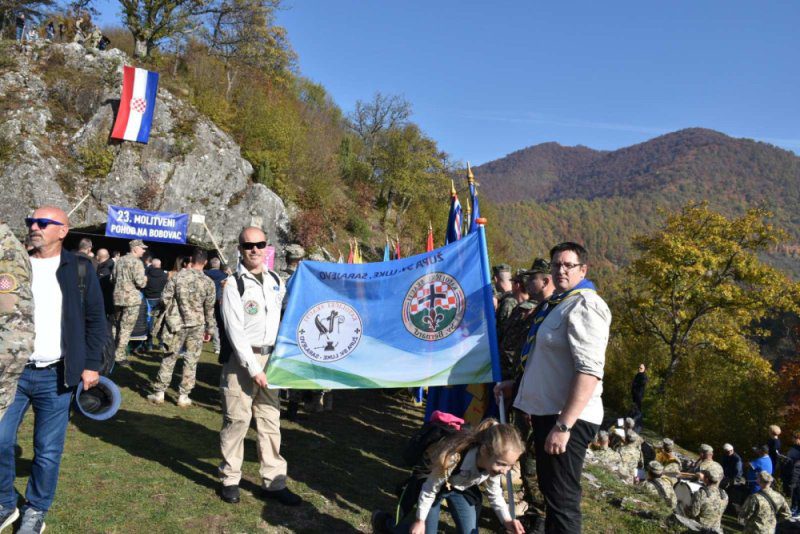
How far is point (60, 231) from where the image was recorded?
3369 mm

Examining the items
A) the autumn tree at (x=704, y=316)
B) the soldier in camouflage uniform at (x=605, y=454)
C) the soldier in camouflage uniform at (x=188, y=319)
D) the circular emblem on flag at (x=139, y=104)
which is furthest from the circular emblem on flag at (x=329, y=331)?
the autumn tree at (x=704, y=316)

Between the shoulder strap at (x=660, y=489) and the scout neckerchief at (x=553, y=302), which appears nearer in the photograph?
the scout neckerchief at (x=553, y=302)

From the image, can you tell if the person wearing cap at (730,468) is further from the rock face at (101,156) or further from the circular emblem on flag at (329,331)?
the rock face at (101,156)

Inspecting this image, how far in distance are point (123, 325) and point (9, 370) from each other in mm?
6886

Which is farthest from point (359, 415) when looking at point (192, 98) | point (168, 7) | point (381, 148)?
point (381, 148)

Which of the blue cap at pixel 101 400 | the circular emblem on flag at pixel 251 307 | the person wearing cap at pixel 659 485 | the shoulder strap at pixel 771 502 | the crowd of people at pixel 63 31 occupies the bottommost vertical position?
the person wearing cap at pixel 659 485

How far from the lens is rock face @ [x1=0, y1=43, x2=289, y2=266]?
20.2 meters

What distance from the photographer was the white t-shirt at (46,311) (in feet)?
10.7

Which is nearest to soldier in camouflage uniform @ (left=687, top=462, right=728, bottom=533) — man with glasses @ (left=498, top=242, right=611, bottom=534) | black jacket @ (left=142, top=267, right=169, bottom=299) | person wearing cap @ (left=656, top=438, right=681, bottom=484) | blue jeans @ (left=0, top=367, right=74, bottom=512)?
person wearing cap @ (left=656, top=438, right=681, bottom=484)

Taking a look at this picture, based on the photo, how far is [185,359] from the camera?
7562 millimetres

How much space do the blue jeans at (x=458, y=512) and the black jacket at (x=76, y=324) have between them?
7.82 feet

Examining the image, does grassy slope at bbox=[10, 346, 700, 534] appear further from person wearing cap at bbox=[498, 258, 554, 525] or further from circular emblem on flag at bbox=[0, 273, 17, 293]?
circular emblem on flag at bbox=[0, 273, 17, 293]

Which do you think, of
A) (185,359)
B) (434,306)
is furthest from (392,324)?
(185,359)

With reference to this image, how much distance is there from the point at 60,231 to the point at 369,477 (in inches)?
143
